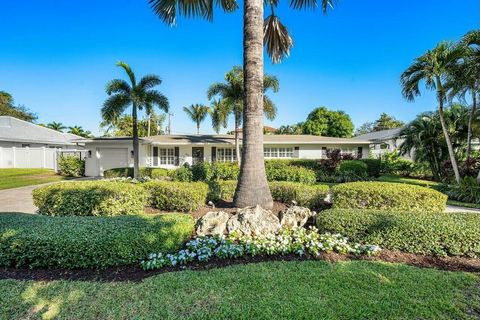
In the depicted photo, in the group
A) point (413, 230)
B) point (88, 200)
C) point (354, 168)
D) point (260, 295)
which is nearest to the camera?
point (260, 295)

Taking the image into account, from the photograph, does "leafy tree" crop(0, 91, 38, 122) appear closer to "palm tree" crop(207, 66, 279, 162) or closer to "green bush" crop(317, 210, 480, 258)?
"palm tree" crop(207, 66, 279, 162)

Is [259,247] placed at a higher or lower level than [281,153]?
lower

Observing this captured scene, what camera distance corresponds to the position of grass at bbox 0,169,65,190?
14919 mm

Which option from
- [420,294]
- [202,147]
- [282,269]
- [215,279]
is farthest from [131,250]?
[202,147]

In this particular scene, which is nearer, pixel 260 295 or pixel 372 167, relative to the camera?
pixel 260 295

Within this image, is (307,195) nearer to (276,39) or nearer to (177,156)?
(276,39)

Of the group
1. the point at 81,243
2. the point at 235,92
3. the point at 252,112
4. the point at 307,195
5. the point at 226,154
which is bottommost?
the point at 81,243

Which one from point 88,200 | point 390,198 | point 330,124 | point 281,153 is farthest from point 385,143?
point 88,200

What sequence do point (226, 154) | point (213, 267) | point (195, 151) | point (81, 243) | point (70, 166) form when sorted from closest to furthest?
point (81, 243)
point (213, 267)
point (70, 166)
point (195, 151)
point (226, 154)

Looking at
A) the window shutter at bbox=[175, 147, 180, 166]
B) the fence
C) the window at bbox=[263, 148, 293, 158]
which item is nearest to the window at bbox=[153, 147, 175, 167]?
the window shutter at bbox=[175, 147, 180, 166]

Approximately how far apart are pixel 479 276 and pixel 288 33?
8909 millimetres

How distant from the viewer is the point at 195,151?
2175 cm

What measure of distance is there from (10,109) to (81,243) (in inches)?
1846

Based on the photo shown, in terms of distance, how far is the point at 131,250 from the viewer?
3977 mm
